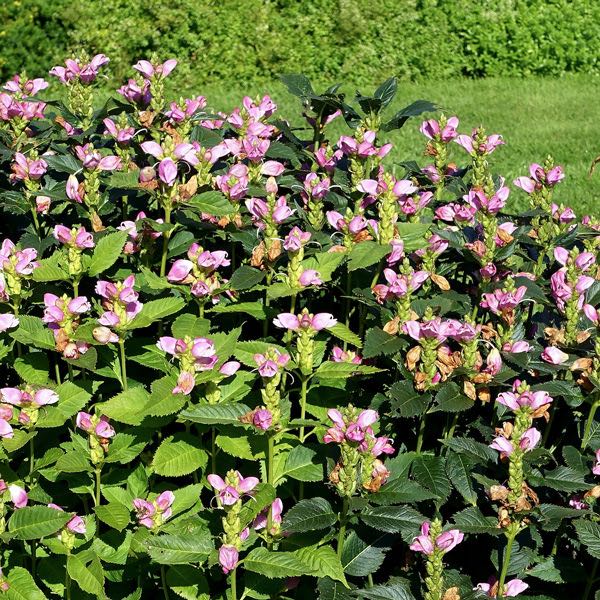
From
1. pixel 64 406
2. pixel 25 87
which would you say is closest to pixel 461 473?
pixel 64 406

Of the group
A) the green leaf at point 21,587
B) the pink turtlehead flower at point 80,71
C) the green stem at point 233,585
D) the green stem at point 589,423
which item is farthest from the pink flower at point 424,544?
the pink turtlehead flower at point 80,71

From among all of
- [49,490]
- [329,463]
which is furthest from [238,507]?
[49,490]

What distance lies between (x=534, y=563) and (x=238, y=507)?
2.22 feet

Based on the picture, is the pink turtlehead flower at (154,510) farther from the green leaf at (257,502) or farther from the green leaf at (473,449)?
the green leaf at (473,449)

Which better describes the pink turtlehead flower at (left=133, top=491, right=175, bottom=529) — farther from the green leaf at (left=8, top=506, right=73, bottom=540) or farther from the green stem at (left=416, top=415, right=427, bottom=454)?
the green stem at (left=416, top=415, right=427, bottom=454)

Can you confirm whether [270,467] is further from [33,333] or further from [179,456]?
[33,333]

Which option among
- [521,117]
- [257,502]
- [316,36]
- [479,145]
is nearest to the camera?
[257,502]

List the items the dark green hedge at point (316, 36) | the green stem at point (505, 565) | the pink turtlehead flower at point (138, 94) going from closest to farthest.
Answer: the green stem at point (505, 565), the pink turtlehead flower at point (138, 94), the dark green hedge at point (316, 36)

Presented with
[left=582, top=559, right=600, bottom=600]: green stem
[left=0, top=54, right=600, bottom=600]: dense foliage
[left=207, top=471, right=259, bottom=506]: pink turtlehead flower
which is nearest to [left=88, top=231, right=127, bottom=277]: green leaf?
[left=0, top=54, right=600, bottom=600]: dense foliage

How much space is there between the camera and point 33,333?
2279 mm

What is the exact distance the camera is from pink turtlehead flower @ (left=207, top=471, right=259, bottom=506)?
195 centimetres

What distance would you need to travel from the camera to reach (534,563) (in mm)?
2238

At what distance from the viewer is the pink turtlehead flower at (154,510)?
6.98ft

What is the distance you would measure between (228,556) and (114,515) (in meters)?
0.37
